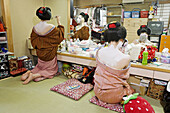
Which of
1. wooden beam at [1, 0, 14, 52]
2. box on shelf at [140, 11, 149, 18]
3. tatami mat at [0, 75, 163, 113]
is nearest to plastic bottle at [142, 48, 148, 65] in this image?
tatami mat at [0, 75, 163, 113]

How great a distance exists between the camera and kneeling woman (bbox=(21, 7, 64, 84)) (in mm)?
3021

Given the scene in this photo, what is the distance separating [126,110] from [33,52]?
123 inches

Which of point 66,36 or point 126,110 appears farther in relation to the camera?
point 66,36

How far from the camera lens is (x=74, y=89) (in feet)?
8.57

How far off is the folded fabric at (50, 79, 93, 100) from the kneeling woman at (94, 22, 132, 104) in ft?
1.49

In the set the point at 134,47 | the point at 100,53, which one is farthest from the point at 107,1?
the point at 100,53

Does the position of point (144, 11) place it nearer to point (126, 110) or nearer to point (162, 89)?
point (162, 89)

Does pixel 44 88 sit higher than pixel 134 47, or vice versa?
pixel 134 47

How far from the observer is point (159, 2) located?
130 inches

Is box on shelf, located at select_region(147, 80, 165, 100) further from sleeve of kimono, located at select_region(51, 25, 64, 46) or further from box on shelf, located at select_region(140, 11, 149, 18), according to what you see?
sleeve of kimono, located at select_region(51, 25, 64, 46)

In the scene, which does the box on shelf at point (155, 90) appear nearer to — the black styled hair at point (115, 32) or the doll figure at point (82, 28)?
the black styled hair at point (115, 32)

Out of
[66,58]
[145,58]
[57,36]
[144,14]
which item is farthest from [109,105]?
[144,14]

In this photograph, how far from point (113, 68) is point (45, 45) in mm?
1822

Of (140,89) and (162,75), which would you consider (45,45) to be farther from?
(162,75)
